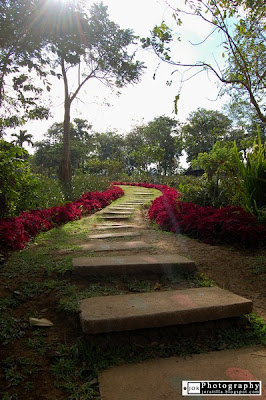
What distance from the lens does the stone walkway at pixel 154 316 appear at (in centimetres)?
114

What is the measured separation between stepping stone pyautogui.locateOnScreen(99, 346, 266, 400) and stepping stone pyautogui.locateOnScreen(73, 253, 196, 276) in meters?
0.84

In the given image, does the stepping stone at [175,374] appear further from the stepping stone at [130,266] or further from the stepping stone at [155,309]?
the stepping stone at [130,266]

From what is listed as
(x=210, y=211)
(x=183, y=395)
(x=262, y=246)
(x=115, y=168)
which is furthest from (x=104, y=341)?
(x=115, y=168)

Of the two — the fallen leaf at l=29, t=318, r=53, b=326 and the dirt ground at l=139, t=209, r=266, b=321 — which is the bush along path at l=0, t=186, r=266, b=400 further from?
the dirt ground at l=139, t=209, r=266, b=321

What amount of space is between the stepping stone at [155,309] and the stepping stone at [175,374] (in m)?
0.18

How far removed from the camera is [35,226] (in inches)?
143

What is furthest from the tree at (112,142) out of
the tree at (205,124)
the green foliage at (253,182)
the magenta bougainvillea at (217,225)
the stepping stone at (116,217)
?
Answer: the green foliage at (253,182)

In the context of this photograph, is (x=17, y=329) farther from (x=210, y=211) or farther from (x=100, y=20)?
(x=100, y=20)

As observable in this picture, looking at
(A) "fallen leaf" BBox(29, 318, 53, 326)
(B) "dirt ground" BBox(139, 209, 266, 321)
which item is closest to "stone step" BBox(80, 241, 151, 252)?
(B) "dirt ground" BBox(139, 209, 266, 321)

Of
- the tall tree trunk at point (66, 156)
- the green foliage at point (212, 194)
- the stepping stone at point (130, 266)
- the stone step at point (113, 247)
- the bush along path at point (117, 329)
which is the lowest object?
the bush along path at point (117, 329)

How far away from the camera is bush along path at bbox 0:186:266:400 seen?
3.81ft

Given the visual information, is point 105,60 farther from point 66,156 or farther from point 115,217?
point 115,217

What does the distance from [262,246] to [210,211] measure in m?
1.03

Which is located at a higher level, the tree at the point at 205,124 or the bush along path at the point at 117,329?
the tree at the point at 205,124
